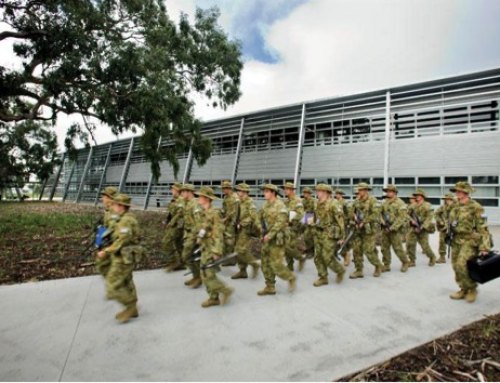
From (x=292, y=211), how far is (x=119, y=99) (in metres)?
7.09

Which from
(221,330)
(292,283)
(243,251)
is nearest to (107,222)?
(221,330)

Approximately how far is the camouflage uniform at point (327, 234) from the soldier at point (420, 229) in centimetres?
261

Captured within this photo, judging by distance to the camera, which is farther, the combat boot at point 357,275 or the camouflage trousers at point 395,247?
the camouflage trousers at point 395,247

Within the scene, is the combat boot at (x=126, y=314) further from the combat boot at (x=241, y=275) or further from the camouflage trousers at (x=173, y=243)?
the camouflage trousers at (x=173, y=243)

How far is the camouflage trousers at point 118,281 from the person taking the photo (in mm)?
3689

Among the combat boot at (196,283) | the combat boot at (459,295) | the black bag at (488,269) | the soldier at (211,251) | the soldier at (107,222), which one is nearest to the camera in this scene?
the black bag at (488,269)

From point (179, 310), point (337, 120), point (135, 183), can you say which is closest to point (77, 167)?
point (135, 183)

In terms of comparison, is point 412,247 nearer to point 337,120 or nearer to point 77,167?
point 337,120

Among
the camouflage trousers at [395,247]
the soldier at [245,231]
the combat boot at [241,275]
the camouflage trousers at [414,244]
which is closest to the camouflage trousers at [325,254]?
the soldier at [245,231]

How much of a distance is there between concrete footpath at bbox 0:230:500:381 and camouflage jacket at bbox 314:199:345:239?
94 cm

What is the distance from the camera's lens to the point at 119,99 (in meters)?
9.95

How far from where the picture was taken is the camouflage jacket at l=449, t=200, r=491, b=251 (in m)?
Answer: 4.30

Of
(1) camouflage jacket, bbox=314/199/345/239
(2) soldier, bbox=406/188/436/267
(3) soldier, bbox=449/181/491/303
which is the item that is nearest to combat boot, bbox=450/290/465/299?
(3) soldier, bbox=449/181/491/303

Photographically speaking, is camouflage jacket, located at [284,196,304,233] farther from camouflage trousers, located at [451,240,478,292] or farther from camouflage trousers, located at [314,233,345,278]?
camouflage trousers, located at [451,240,478,292]
